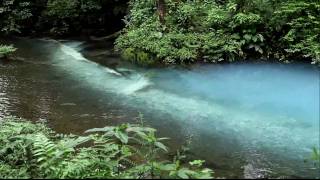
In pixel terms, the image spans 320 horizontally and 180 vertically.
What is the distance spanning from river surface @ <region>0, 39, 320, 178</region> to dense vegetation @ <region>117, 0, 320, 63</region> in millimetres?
605

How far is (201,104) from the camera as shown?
11.6 metres

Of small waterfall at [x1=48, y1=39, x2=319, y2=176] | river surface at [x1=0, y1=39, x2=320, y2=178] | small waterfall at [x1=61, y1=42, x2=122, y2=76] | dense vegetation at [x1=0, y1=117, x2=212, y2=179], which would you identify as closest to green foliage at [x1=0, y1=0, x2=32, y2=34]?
small waterfall at [x1=61, y1=42, x2=122, y2=76]

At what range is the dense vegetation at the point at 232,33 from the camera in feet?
47.0

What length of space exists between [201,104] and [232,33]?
4.91 m

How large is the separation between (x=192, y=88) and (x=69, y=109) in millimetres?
3656

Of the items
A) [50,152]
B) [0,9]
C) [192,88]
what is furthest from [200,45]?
[0,9]

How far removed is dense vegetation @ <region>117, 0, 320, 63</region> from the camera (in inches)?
564

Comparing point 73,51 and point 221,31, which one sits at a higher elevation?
point 221,31

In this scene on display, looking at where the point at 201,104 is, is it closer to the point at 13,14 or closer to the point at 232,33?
the point at 232,33

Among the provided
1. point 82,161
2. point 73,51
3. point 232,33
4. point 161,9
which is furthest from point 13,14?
point 82,161

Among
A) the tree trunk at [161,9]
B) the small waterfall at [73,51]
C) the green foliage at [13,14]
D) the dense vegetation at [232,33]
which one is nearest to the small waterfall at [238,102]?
the dense vegetation at [232,33]

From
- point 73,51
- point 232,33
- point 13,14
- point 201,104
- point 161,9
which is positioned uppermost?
point 161,9

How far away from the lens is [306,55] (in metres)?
13.9

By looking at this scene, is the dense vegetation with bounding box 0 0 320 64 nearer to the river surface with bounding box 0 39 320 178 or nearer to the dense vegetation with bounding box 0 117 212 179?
the river surface with bounding box 0 39 320 178
